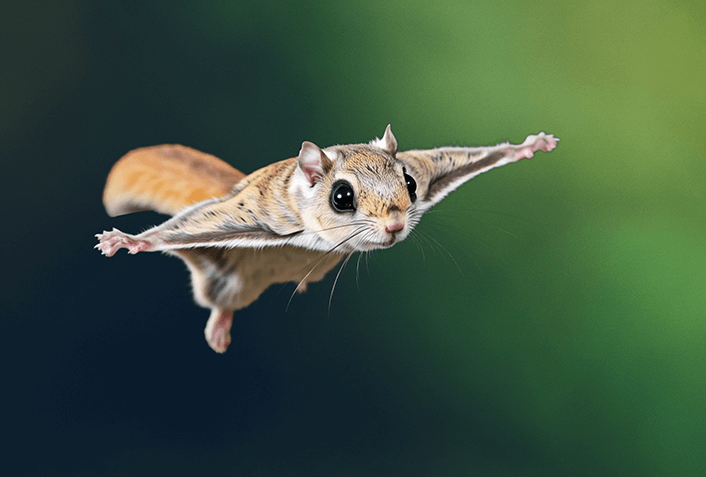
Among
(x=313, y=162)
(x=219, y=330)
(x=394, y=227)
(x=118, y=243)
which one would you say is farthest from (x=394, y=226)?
(x=219, y=330)

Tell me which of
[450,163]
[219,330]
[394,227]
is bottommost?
[219,330]

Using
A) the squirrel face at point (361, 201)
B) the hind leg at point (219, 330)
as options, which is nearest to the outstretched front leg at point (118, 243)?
the squirrel face at point (361, 201)

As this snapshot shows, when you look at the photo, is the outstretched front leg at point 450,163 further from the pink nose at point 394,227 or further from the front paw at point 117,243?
the front paw at point 117,243

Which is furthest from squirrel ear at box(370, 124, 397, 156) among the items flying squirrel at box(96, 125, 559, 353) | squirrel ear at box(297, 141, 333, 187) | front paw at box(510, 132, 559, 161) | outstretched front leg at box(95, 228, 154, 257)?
outstretched front leg at box(95, 228, 154, 257)

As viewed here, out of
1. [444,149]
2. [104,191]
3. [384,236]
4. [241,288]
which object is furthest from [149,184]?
[444,149]

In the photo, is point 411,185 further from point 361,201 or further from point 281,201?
point 281,201

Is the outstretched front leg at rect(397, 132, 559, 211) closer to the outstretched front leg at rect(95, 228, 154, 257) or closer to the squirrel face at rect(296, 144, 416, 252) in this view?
the squirrel face at rect(296, 144, 416, 252)

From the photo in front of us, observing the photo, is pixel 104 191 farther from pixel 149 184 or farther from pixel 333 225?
pixel 333 225

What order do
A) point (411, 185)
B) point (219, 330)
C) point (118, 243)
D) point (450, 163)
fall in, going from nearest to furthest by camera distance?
1. point (118, 243)
2. point (411, 185)
3. point (450, 163)
4. point (219, 330)
